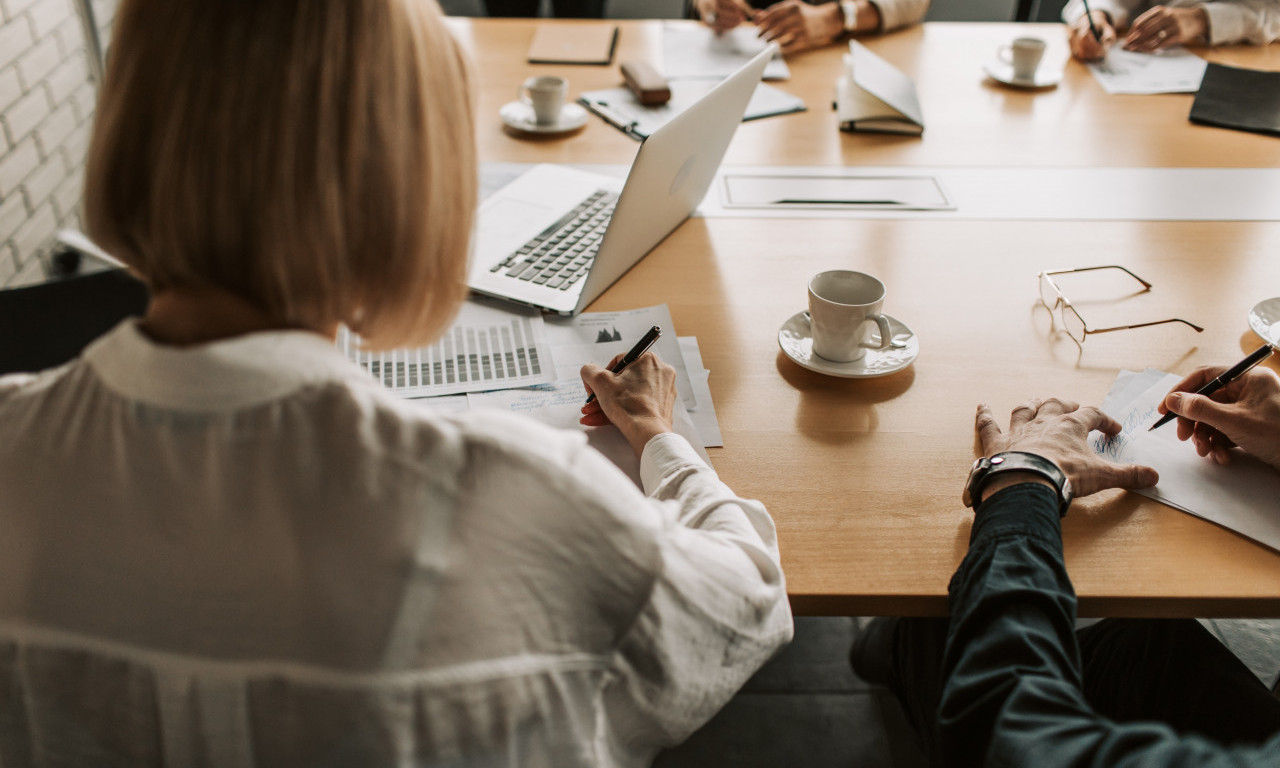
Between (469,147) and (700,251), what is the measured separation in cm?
74

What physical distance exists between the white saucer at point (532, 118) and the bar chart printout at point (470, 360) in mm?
629

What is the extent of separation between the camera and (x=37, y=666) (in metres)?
0.51

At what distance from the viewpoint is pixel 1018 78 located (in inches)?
73.4

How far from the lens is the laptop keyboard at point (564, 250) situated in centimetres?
120

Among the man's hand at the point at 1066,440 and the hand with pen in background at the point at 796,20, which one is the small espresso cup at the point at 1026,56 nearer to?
the hand with pen in background at the point at 796,20

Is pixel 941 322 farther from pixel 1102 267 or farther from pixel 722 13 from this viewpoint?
pixel 722 13

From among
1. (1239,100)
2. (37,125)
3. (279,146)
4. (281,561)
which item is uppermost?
(279,146)

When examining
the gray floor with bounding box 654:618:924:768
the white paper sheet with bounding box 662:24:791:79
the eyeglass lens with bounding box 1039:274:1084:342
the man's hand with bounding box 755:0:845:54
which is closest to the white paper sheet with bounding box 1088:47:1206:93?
the man's hand with bounding box 755:0:845:54

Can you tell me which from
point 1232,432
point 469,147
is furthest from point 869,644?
point 469,147

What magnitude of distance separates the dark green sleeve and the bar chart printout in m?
Result: 0.49

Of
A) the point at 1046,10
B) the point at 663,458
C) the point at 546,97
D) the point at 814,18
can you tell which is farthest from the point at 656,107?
the point at 1046,10

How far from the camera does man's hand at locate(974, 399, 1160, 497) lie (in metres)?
0.85

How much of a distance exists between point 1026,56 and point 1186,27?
491 millimetres

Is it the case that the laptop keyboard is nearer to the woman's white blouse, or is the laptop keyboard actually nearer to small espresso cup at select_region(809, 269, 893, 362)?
small espresso cup at select_region(809, 269, 893, 362)
